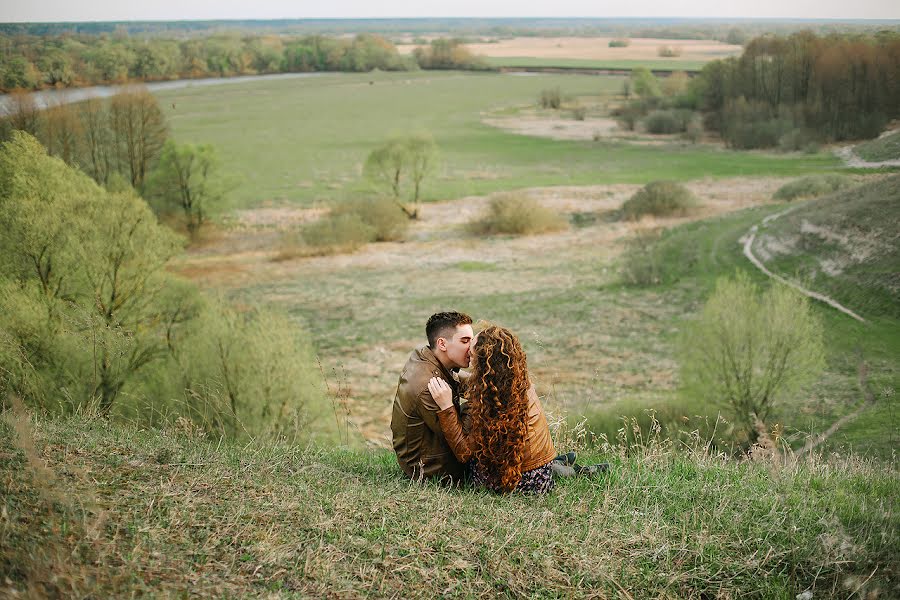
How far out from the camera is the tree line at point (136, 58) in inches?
614

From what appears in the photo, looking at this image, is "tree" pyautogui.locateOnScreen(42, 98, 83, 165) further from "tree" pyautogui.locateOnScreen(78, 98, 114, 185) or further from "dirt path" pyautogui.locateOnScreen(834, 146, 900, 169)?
"dirt path" pyautogui.locateOnScreen(834, 146, 900, 169)

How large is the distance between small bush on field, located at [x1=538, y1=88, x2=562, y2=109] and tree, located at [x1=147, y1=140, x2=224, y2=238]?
171 feet

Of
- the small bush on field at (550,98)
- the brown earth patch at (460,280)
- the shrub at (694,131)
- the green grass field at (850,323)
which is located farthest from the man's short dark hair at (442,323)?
the small bush on field at (550,98)

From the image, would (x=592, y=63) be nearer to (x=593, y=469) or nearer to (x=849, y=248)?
(x=849, y=248)

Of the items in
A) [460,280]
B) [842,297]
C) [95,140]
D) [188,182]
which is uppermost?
[95,140]

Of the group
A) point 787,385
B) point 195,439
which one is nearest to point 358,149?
point 787,385

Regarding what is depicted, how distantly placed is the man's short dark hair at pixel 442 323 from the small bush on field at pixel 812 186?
85.5 ft

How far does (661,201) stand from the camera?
44.8 meters

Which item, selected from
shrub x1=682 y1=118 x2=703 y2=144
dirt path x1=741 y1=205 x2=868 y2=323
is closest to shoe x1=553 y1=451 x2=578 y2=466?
dirt path x1=741 y1=205 x2=868 y2=323

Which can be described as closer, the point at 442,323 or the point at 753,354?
the point at 442,323

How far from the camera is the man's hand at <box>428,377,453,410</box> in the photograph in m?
5.43

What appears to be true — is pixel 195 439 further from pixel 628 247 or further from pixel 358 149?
pixel 358 149

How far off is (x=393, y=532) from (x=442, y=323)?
1.86 meters

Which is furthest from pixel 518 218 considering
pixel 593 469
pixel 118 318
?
pixel 593 469
